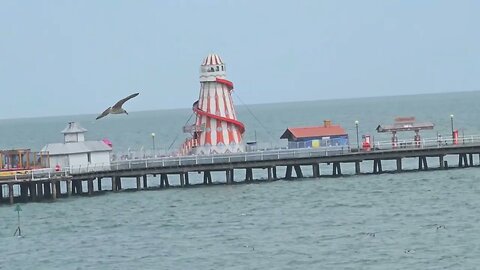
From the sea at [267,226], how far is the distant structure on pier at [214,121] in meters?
2.69

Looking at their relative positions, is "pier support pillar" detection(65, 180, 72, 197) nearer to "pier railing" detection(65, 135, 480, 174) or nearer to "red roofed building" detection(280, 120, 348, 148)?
"pier railing" detection(65, 135, 480, 174)

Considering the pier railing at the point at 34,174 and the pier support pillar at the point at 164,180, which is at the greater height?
the pier railing at the point at 34,174

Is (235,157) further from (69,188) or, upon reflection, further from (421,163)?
(421,163)

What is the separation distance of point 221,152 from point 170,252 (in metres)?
29.7

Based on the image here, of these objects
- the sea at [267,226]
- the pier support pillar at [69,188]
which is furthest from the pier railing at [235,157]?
the sea at [267,226]

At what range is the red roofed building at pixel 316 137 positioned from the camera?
8675 centimetres

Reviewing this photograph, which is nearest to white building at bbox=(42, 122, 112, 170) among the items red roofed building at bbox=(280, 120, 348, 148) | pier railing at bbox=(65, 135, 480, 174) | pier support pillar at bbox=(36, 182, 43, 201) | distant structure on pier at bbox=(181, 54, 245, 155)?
pier railing at bbox=(65, 135, 480, 174)

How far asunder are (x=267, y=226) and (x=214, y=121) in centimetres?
2372

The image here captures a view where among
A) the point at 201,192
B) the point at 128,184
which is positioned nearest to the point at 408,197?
the point at 201,192

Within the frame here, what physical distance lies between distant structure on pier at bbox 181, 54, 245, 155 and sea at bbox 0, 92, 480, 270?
2685mm

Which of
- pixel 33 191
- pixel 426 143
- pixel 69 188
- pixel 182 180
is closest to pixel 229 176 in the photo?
pixel 182 180

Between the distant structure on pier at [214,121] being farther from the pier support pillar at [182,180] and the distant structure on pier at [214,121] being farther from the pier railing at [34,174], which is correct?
the pier railing at [34,174]

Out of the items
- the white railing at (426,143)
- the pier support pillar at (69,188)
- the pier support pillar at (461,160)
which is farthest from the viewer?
the pier support pillar at (461,160)

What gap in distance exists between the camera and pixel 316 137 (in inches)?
3440
